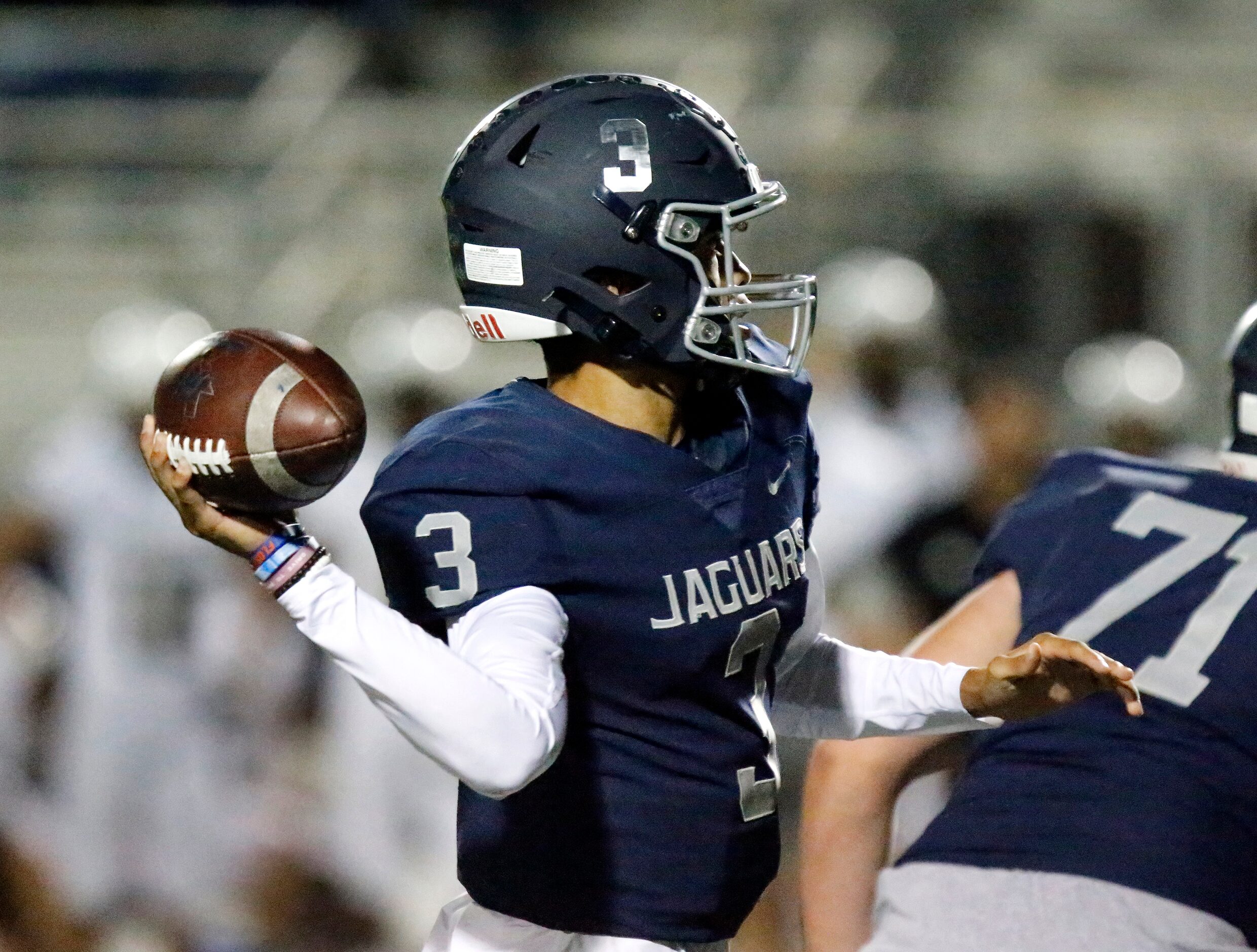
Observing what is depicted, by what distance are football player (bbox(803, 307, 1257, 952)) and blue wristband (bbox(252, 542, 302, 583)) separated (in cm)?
106

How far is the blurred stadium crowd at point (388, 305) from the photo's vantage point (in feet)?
18.1

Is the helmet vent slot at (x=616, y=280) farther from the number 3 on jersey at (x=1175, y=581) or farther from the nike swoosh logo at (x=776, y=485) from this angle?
the number 3 on jersey at (x=1175, y=581)

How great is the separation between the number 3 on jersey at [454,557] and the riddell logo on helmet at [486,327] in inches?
12.5

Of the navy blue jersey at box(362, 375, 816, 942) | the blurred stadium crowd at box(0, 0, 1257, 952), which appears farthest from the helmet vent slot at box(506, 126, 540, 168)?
the blurred stadium crowd at box(0, 0, 1257, 952)

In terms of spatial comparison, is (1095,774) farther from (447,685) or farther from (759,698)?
(447,685)

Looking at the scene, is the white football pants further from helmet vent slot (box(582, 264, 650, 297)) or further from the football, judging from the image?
helmet vent slot (box(582, 264, 650, 297))

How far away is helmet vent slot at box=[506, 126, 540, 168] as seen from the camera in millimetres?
2123

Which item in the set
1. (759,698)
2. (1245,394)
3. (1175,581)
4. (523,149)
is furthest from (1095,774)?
(523,149)

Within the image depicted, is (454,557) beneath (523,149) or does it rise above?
beneath

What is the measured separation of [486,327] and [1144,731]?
40.8 inches

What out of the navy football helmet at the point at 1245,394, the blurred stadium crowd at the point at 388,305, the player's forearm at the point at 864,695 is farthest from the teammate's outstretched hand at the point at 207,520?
the blurred stadium crowd at the point at 388,305

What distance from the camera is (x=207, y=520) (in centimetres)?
182

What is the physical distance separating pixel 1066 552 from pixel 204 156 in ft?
20.1

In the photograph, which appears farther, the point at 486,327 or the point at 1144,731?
the point at 1144,731
